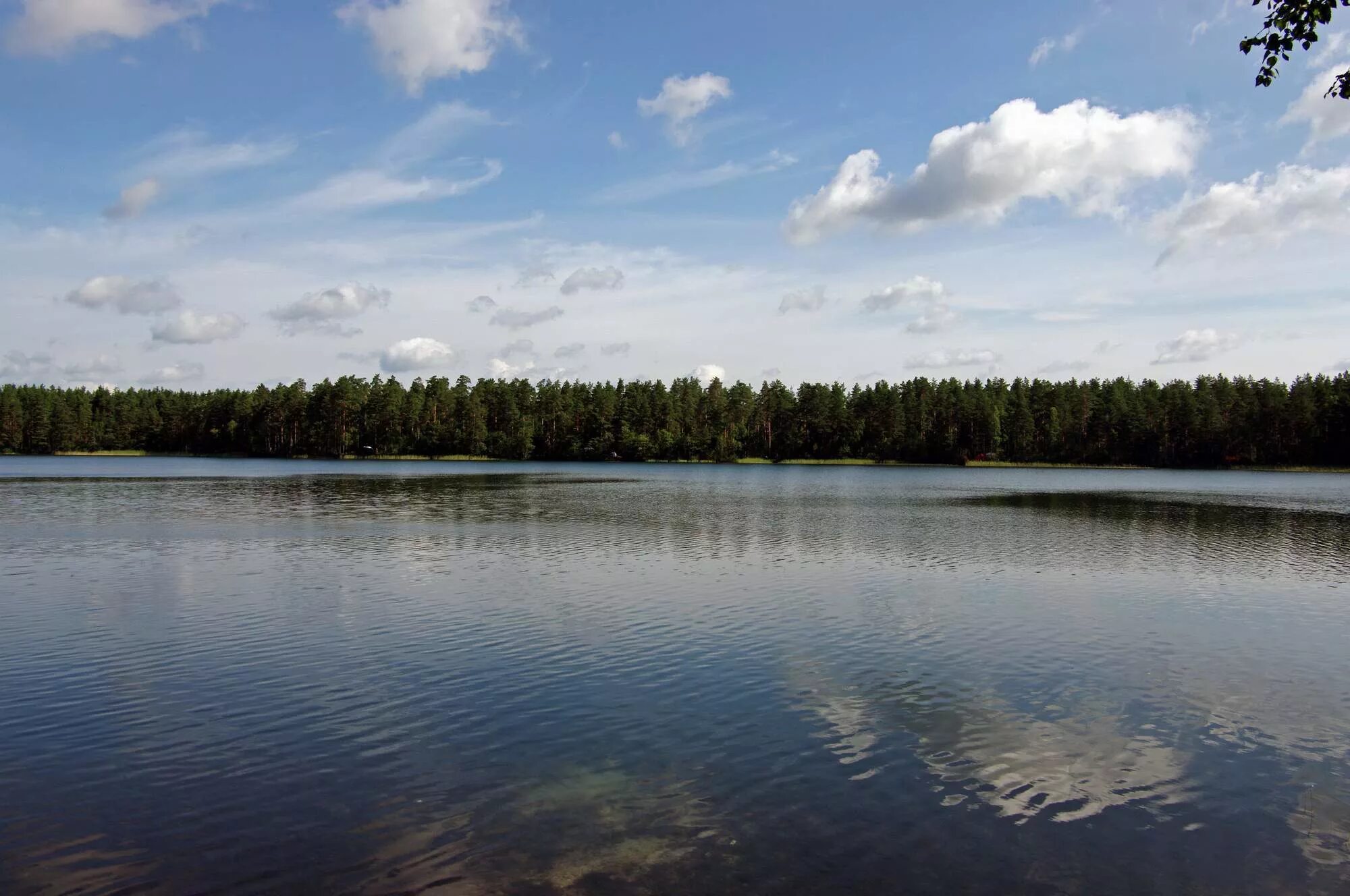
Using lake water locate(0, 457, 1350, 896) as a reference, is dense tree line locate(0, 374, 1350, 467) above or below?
above

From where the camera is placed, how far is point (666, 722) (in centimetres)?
1625

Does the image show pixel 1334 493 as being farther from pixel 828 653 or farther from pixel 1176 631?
pixel 828 653

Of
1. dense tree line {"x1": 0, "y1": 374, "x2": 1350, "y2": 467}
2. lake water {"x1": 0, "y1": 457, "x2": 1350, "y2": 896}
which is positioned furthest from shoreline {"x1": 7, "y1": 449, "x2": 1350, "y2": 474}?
lake water {"x1": 0, "y1": 457, "x2": 1350, "y2": 896}

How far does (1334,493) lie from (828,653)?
99001 millimetres

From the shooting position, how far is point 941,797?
42.4ft

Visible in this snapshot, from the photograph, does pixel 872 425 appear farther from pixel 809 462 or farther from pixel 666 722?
pixel 666 722

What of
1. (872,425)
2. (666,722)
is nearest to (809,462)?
(872,425)

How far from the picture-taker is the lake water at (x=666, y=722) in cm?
1101

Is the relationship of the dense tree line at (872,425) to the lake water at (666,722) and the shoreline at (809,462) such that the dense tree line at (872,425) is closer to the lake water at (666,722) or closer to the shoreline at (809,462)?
A: the shoreline at (809,462)

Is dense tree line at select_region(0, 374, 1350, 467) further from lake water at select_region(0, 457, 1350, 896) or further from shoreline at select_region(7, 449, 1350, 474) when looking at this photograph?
lake water at select_region(0, 457, 1350, 896)

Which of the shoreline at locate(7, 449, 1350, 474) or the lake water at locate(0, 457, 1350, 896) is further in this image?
the shoreline at locate(7, 449, 1350, 474)

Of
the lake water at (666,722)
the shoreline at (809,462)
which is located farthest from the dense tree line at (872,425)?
the lake water at (666,722)

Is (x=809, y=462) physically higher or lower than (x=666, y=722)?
higher

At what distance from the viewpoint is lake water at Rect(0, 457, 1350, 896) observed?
1101 centimetres
